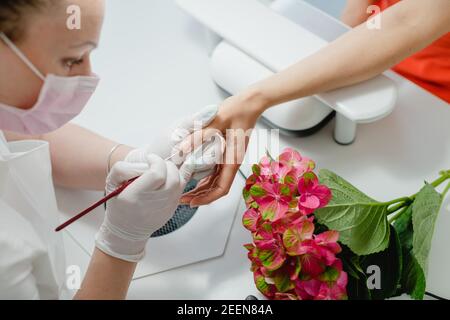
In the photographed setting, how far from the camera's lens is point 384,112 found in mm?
946

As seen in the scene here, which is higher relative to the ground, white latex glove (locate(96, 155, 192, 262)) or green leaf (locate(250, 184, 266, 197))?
green leaf (locate(250, 184, 266, 197))

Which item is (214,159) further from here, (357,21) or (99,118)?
(357,21)

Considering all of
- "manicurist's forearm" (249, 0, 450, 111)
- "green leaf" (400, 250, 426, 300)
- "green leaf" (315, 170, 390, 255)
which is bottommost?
"green leaf" (400, 250, 426, 300)

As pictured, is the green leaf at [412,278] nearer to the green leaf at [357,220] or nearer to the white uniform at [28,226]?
the green leaf at [357,220]

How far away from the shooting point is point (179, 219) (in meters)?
1.02

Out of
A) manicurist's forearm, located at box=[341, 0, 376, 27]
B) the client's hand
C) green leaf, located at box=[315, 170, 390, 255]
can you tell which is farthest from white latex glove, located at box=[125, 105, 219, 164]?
manicurist's forearm, located at box=[341, 0, 376, 27]

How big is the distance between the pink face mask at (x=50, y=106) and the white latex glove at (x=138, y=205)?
13 centimetres

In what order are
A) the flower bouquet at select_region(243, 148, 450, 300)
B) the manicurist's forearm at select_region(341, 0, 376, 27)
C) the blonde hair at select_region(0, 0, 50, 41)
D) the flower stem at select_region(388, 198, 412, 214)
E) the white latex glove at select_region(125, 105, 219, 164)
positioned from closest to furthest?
the blonde hair at select_region(0, 0, 50, 41), the flower bouquet at select_region(243, 148, 450, 300), the flower stem at select_region(388, 198, 412, 214), the white latex glove at select_region(125, 105, 219, 164), the manicurist's forearm at select_region(341, 0, 376, 27)

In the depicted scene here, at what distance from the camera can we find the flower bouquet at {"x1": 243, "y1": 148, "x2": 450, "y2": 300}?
72cm

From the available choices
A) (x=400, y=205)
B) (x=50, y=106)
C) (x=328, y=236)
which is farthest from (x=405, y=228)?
(x=50, y=106)

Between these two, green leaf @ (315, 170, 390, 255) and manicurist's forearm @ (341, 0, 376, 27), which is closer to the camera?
green leaf @ (315, 170, 390, 255)

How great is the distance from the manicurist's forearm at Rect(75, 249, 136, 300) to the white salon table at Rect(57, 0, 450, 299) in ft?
0.33

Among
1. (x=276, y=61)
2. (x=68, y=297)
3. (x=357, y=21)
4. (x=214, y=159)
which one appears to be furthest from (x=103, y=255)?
(x=357, y=21)

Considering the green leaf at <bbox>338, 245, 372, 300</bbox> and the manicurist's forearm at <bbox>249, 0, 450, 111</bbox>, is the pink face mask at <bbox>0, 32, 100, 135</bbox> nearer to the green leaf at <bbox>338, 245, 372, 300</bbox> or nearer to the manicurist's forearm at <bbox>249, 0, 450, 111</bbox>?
the manicurist's forearm at <bbox>249, 0, 450, 111</bbox>
